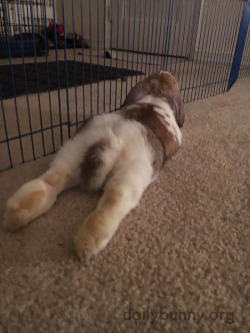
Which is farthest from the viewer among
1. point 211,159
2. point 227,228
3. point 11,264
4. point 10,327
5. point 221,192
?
point 211,159

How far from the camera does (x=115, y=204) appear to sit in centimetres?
76

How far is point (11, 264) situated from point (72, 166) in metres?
0.35

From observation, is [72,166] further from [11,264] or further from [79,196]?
[11,264]

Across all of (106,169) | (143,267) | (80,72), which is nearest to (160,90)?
(106,169)

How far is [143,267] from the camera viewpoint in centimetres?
69

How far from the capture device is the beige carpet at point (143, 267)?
1.89 ft

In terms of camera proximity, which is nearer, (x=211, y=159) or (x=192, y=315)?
(x=192, y=315)

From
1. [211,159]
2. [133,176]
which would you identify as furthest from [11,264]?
[211,159]

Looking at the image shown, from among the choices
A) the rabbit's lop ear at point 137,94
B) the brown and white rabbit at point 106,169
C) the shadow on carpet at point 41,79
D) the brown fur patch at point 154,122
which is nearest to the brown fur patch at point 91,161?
the brown and white rabbit at point 106,169

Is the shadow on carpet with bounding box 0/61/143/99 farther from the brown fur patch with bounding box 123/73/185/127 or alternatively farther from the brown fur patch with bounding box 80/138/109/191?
the brown fur patch with bounding box 80/138/109/191

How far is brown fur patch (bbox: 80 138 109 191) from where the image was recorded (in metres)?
0.88

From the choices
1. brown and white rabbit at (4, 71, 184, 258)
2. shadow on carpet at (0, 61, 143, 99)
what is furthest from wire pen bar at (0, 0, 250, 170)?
brown and white rabbit at (4, 71, 184, 258)

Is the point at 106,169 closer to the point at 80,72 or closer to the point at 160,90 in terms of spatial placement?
the point at 160,90

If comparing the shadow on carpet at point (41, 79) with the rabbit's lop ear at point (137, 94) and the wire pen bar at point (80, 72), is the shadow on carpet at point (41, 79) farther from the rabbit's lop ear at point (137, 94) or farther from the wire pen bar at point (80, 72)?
the rabbit's lop ear at point (137, 94)
